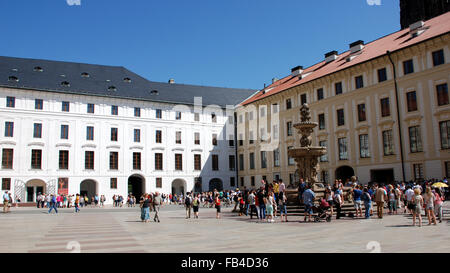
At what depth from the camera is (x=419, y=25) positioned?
118ft

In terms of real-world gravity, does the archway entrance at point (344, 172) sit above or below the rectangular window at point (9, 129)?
below

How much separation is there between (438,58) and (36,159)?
41655 mm

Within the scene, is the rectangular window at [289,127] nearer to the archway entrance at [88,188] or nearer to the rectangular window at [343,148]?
the rectangular window at [343,148]

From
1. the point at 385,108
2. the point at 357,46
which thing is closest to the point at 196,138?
the point at 357,46

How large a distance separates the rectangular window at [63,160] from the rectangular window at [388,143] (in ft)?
114

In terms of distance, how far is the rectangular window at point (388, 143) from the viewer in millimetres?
33706

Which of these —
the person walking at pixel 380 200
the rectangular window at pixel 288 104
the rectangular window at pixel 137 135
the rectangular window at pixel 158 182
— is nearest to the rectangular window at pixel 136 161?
the rectangular window at pixel 137 135

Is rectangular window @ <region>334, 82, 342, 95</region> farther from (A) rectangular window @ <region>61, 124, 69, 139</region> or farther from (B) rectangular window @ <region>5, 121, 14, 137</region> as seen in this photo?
(B) rectangular window @ <region>5, 121, 14, 137</region>

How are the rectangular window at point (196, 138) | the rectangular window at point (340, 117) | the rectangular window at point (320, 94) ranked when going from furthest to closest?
1. the rectangular window at point (196, 138)
2. the rectangular window at point (320, 94)
3. the rectangular window at point (340, 117)

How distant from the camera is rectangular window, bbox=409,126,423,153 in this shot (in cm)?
3153

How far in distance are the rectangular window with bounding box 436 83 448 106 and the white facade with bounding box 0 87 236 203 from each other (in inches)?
1201

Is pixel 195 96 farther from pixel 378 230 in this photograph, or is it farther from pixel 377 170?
pixel 378 230

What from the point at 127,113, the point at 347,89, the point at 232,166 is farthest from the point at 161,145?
the point at 347,89

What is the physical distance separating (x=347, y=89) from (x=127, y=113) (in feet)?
89.8
